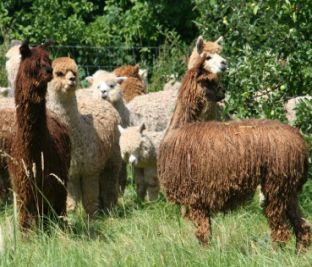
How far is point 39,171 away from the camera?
310 inches

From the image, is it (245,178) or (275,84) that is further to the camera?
(275,84)

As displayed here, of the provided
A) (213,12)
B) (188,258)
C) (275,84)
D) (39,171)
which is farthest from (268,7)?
Result: (188,258)

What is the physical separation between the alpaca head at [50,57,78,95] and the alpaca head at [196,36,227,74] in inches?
48.9

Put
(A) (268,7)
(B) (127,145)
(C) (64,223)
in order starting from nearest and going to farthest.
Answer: (C) (64,223), (A) (268,7), (B) (127,145)

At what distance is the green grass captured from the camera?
6059mm

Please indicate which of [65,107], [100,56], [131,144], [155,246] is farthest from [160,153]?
[100,56]

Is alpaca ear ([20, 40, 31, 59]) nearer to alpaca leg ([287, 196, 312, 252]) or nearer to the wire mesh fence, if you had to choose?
alpaca leg ([287, 196, 312, 252])

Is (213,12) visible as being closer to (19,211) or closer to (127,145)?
(127,145)

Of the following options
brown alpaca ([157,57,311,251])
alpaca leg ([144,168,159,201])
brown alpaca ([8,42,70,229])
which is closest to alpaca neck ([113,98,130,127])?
alpaca leg ([144,168,159,201])

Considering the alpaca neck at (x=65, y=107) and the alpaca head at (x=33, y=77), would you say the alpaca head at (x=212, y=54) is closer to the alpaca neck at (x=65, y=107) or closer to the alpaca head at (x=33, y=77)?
the alpaca neck at (x=65, y=107)

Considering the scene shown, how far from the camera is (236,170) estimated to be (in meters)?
6.83

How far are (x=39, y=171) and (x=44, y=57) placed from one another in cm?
90

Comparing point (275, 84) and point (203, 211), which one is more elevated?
point (275, 84)

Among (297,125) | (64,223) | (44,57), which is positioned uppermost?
(44,57)
